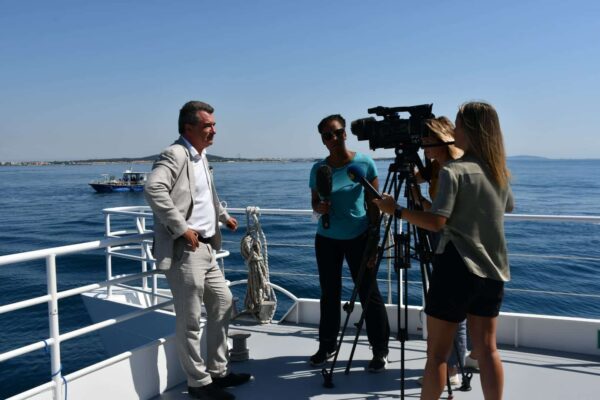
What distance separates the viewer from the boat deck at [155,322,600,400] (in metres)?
2.50

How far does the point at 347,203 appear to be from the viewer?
269cm

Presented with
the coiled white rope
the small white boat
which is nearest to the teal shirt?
the coiled white rope

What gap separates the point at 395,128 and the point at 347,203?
68 centimetres

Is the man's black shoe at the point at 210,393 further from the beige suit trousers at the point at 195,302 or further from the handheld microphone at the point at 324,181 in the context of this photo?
the handheld microphone at the point at 324,181

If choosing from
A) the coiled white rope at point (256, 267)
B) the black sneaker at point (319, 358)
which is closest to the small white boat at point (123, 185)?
the coiled white rope at point (256, 267)

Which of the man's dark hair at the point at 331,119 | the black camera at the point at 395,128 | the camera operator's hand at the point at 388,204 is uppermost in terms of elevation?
the man's dark hair at the point at 331,119

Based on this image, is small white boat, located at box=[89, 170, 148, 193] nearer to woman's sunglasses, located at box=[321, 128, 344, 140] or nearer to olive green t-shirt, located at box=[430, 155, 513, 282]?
woman's sunglasses, located at box=[321, 128, 344, 140]

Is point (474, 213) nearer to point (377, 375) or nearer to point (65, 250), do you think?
point (377, 375)

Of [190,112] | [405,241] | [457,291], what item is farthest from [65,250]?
[457,291]

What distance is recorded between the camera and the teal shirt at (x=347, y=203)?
2680mm

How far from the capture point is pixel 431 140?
2207mm

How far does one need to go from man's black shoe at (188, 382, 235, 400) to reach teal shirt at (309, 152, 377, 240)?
38.5 inches

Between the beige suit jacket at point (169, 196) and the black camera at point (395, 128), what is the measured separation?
819 mm

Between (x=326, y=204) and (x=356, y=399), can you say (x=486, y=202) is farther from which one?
(x=356, y=399)
